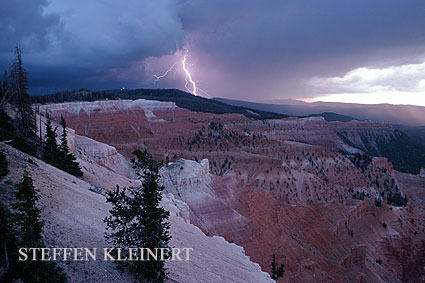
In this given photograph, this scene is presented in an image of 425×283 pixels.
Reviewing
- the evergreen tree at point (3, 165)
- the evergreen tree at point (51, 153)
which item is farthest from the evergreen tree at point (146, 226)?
the evergreen tree at point (51, 153)

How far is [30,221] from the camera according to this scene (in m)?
6.15

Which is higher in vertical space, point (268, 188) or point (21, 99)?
point (21, 99)

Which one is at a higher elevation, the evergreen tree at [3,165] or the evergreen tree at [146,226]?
the evergreen tree at [3,165]

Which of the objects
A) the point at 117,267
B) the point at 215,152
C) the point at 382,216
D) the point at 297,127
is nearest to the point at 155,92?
the point at 297,127

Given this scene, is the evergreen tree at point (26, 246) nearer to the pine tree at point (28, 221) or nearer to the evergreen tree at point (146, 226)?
the pine tree at point (28, 221)

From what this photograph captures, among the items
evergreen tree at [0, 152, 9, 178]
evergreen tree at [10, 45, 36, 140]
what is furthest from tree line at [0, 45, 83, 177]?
evergreen tree at [0, 152, 9, 178]

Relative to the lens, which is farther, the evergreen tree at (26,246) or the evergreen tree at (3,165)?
the evergreen tree at (3,165)

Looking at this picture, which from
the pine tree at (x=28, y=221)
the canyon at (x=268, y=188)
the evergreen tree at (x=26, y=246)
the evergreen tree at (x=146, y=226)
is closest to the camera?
the evergreen tree at (x=26, y=246)

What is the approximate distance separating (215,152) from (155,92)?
395 ft

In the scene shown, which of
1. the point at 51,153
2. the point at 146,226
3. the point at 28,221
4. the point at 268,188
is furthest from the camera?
the point at 268,188

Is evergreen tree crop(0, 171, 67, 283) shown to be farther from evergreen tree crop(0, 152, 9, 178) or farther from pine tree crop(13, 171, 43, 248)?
evergreen tree crop(0, 152, 9, 178)

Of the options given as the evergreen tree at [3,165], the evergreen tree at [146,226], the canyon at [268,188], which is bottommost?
the canyon at [268,188]

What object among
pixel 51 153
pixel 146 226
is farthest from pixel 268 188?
pixel 146 226

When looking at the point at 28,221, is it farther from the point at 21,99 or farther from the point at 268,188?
the point at 268,188
